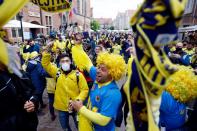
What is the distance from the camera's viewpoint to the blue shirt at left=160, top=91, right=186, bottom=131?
2.14 m

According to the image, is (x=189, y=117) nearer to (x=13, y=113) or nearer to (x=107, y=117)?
(x=107, y=117)

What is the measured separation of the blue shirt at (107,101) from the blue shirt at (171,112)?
500mm

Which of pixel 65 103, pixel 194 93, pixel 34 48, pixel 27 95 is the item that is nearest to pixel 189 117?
pixel 194 93

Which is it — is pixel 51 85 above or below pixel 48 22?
below

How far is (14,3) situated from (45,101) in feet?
19.1

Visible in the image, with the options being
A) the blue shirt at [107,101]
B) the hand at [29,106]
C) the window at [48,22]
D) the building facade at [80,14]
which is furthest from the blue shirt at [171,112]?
the building facade at [80,14]

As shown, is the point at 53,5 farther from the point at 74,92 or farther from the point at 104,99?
the point at 74,92

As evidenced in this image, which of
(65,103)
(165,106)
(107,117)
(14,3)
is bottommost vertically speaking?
(65,103)

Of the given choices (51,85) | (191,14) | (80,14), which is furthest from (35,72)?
(80,14)

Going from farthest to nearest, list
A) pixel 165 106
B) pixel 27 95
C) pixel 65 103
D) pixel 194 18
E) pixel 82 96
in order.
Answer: pixel 194 18 → pixel 65 103 → pixel 82 96 → pixel 27 95 → pixel 165 106

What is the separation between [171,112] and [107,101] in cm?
67

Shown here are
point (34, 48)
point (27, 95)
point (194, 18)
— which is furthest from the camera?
point (194, 18)

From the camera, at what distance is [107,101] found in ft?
7.84

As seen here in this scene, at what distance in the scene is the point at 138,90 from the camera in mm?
1470
